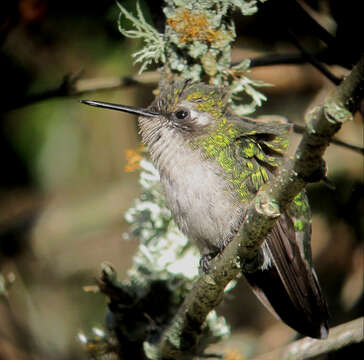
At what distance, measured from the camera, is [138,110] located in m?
2.55

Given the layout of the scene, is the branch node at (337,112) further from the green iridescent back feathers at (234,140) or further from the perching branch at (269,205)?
the green iridescent back feathers at (234,140)

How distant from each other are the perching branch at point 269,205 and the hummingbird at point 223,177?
0.78ft

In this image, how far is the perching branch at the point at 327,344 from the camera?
2500 millimetres

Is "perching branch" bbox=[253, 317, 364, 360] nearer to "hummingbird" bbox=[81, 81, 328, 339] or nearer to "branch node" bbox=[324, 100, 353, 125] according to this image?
"hummingbird" bbox=[81, 81, 328, 339]

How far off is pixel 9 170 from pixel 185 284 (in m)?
2.14

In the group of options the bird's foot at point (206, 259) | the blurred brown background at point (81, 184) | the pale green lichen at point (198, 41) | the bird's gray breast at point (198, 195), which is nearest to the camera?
the bird's gray breast at point (198, 195)

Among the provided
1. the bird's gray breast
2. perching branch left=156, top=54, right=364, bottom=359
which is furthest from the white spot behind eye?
perching branch left=156, top=54, right=364, bottom=359

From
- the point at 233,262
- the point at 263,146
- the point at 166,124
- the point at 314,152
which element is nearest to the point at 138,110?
the point at 166,124

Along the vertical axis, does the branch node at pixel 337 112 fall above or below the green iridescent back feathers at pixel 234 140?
above

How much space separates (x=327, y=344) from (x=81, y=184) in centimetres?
283

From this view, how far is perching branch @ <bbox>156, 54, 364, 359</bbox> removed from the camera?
4.89 feet

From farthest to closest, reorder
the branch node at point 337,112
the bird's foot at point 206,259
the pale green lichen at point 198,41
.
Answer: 1. the bird's foot at point 206,259
2. the pale green lichen at point 198,41
3. the branch node at point 337,112

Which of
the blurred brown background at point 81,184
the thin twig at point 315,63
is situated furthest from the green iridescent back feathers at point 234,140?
the blurred brown background at point 81,184

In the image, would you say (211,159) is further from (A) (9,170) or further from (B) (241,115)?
(A) (9,170)
